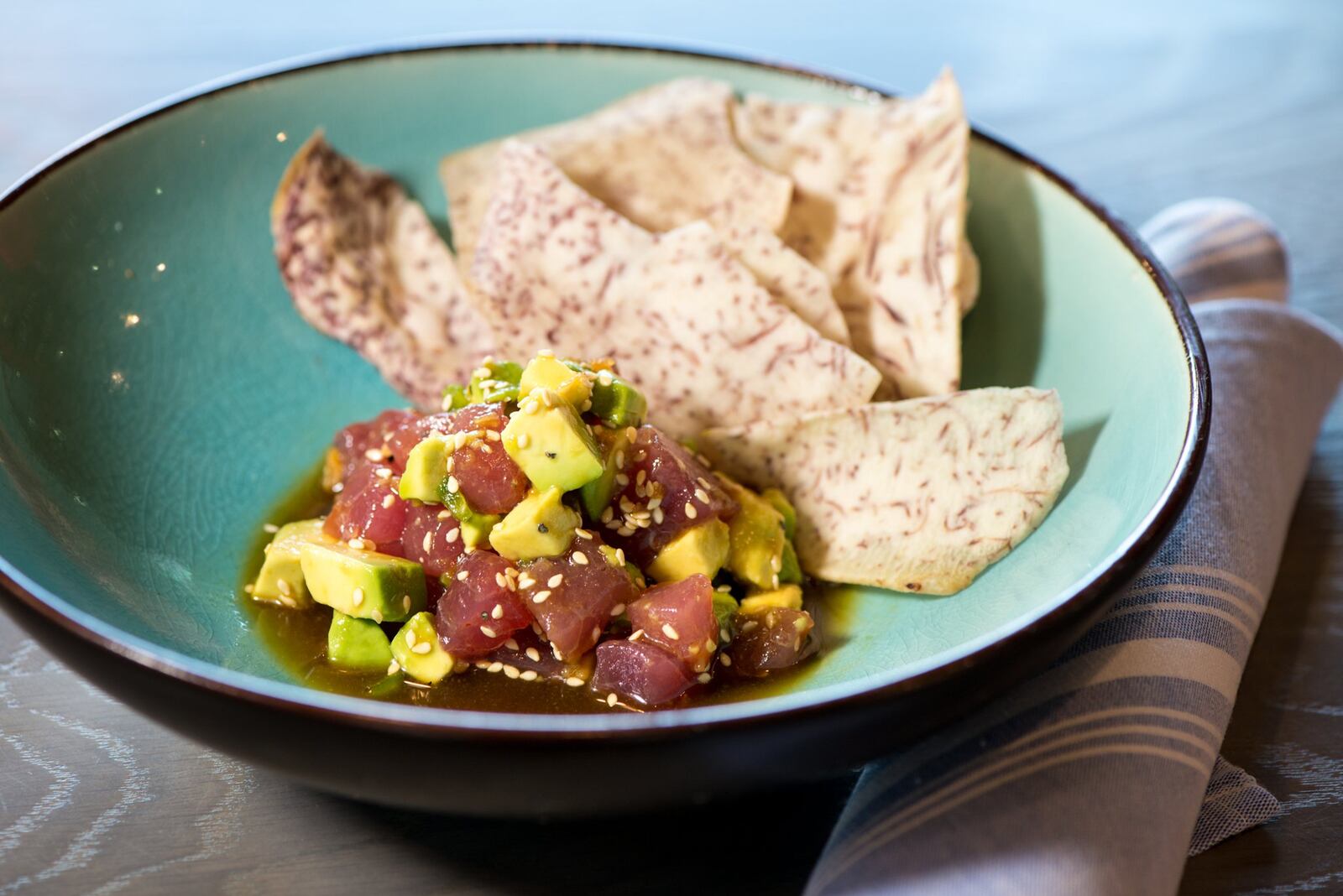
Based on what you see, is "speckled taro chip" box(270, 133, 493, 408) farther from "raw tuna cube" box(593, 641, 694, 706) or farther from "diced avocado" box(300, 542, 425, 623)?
"raw tuna cube" box(593, 641, 694, 706)

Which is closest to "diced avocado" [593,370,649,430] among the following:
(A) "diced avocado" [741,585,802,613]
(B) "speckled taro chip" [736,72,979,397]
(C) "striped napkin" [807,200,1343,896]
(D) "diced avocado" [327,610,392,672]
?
(A) "diced avocado" [741,585,802,613]

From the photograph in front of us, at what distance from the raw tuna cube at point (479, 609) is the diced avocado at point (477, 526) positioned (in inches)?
1.2

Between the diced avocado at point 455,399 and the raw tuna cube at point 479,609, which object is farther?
the diced avocado at point 455,399

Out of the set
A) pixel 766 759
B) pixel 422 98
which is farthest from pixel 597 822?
pixel 422 98

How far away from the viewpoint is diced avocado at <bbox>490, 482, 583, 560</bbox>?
5.88 ft

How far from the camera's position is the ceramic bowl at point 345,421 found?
1301mm

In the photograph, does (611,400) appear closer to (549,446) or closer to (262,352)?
(549,446)

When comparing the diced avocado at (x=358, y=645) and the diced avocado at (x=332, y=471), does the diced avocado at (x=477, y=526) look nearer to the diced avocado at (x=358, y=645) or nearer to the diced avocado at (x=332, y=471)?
the diced avocado at (x=358, y=645)

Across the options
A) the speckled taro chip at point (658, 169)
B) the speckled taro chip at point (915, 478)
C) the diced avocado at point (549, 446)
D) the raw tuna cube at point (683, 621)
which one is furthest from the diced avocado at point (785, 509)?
the speckled taro chip at point (658, 169)

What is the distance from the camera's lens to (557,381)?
192 cm

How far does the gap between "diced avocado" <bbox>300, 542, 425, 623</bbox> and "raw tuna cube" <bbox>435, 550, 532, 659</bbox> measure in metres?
0.07

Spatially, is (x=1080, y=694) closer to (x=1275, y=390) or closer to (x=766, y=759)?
(x=766, y=759)

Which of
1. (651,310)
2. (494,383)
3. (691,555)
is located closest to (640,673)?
(691,555)

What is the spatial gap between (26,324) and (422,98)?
101 centimetres
